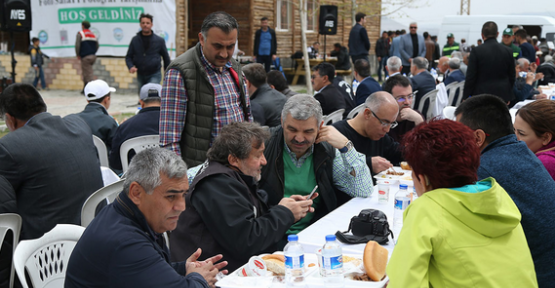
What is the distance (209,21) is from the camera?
354cm

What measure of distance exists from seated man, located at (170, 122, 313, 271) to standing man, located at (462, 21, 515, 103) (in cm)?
587

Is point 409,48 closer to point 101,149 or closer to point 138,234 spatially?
point 101,149

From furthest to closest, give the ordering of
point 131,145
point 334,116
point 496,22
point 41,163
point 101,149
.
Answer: point 496,22
point 334,116
point 101,149
point 131,145
point 41,163

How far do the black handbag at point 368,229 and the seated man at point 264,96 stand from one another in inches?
121

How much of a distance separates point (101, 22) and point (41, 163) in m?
11.4

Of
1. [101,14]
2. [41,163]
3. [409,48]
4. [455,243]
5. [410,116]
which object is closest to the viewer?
[455,243]

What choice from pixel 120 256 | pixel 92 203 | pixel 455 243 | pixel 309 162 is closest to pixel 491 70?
pixel 309 162

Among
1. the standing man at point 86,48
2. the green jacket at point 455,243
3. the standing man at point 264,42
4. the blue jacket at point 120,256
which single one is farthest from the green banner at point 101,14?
the green jacket at point 455,243

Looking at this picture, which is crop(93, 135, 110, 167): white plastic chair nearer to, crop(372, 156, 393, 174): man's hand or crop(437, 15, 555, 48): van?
crop(372, 156, 393, 174): man's hand

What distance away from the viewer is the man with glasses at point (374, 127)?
14.1 feet

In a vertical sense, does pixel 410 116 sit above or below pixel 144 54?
below

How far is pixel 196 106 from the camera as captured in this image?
3.69 m

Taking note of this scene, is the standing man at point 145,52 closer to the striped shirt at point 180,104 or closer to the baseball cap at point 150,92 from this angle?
the baseball cap at point 150,92

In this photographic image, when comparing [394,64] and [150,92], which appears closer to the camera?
[150,92]
